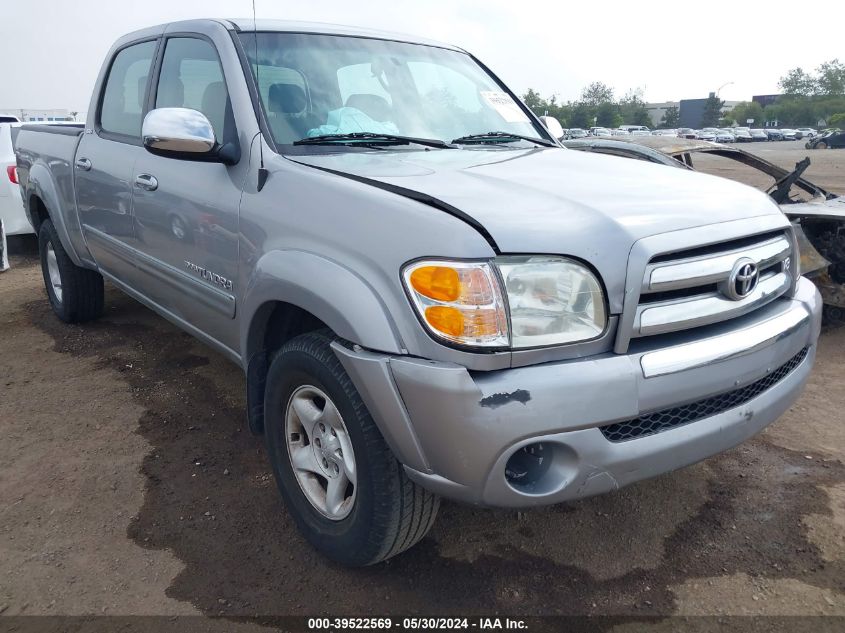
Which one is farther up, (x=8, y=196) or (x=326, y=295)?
(x=326, y=295)

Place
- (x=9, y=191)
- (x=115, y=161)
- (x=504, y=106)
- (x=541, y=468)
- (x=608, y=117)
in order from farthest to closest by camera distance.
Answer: (x=608, y=117)
(x=9, y=191)
(x=115, y=161)
(x=504, y=106)
(x=541, y=468)

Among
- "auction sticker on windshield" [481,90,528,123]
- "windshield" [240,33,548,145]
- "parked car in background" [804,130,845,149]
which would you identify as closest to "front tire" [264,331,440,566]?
"windshield" [240,33,548,145]

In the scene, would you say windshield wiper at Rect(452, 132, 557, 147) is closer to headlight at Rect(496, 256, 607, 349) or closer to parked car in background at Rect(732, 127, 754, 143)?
headlight at Rect(496, 256, 607, 349)

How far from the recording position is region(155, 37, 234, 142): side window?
2.80 metres

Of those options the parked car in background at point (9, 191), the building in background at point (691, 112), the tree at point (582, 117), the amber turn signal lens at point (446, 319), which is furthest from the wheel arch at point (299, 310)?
the building in background at point (691, 112)

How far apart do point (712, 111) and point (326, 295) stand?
102746 mm

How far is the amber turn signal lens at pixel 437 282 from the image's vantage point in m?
1.77

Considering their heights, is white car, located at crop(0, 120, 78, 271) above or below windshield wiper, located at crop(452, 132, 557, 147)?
below

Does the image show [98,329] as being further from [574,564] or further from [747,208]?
[747,208]

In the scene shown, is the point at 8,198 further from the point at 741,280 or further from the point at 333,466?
the point at 741,280

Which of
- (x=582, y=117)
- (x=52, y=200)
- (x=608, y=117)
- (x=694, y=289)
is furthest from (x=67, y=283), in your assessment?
(x=608, y=117)

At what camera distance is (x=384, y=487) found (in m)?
1.98

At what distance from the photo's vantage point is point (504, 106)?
135 inches

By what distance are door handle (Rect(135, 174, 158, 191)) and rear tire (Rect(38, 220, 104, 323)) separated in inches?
69.2
